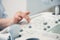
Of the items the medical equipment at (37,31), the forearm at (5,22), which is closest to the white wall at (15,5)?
the forearm at (5,22)

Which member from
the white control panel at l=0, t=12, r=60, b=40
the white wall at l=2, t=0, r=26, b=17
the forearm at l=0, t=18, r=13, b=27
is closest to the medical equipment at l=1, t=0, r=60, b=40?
the white control panel at l=0, t=12, r=60, b=40

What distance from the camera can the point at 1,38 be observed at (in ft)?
2.74

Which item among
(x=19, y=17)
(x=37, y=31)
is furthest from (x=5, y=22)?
(x=37, y=31)

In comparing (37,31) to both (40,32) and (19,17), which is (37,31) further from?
(19,17)

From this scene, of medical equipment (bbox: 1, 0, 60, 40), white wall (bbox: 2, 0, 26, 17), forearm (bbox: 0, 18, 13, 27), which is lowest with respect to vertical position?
medical equipment (bbox: 1, 0, 60, 40)

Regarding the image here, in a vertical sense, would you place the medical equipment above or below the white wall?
below

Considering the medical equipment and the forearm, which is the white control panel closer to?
the medical equipment

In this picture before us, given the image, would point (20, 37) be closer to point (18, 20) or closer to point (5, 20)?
point (18, 20)

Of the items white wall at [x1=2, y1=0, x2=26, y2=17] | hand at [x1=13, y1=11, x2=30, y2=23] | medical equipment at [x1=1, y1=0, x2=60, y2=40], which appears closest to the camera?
medical equipment at [x1=1, y1=0, x2=60, y2=40]

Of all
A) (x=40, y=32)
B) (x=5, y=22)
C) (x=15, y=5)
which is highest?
(x=15, y=5)

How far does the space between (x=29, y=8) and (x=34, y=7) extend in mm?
72

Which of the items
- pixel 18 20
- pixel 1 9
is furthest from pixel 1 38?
pixel 1 9

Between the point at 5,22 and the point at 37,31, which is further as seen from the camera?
the point at 5,22

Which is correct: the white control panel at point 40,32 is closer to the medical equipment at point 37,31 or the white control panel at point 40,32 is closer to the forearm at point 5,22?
the medical equipment at point 37,31
